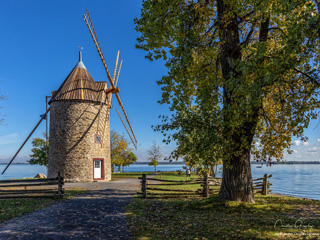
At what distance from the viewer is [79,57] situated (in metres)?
30.4

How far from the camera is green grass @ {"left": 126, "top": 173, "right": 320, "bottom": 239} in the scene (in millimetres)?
7922

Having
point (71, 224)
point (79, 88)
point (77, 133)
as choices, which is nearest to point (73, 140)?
point (77, 133)

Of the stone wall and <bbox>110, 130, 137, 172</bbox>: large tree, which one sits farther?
<bbox>110, 130, 137, 172</bbox>: large tree

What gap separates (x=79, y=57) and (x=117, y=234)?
27.1 meters

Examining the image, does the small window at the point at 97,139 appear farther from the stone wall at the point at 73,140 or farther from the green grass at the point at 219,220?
the green grass at the point at 219,220

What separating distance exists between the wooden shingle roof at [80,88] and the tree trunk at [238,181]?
1958 centimetres

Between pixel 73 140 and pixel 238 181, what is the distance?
19453 millimetres

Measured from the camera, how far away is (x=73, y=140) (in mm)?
25562

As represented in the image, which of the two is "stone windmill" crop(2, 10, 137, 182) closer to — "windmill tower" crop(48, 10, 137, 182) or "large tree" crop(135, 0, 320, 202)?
"windmill tower" crop(48, 10, 137, 182)

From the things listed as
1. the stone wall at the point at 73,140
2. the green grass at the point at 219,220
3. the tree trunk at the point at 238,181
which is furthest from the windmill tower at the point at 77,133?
the tree trunk at the point at 238,181

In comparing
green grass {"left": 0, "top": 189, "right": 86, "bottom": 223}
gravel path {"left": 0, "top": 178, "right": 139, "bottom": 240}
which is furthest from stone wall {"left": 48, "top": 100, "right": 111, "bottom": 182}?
gravel path {"left": 0, "top": 178, "right": 139, "bottom": 240}

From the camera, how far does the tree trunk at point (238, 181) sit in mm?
11609

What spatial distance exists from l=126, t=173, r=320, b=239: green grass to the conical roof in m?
17.1

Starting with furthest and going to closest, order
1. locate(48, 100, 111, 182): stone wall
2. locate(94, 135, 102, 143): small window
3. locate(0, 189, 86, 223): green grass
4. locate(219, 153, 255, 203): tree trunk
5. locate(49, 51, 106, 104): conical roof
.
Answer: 1. locate(94, 135, 102, 143): small window
2. locate(49, 51, 106, 104): conical roof
3. locate(48, 100, 111, 182): stone wall
4. locate(219, 153, 255, 203): tree trunk
5. locate(0, 189, 86, 223): green grass
